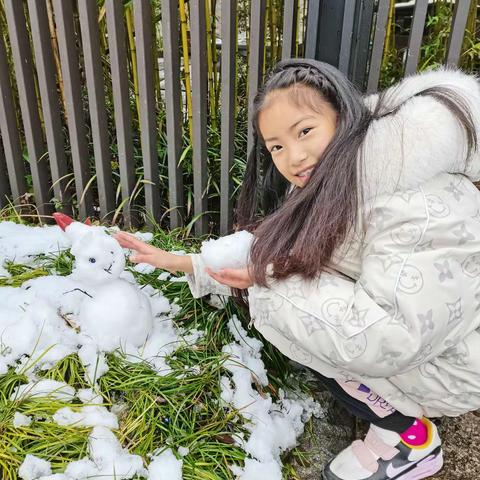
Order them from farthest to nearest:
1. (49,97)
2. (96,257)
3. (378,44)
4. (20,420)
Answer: (49,97)
(378,44)
(96,257)
(20,420)

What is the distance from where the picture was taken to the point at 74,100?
7.46 feet

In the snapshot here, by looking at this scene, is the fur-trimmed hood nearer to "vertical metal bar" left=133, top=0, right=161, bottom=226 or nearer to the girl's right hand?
the girl's right hand

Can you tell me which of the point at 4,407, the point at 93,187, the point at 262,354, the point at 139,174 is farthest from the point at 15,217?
the point at 262,354

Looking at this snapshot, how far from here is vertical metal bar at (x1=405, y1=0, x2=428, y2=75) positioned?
1695 mm

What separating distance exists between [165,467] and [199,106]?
4.27 ft

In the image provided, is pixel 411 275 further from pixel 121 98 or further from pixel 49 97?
pixel 49 97

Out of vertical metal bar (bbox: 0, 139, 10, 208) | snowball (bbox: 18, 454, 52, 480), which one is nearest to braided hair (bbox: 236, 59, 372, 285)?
snowball (bbox: 18, 454, 52, 480)

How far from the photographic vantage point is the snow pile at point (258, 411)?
1.45m

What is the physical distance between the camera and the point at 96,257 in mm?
1544

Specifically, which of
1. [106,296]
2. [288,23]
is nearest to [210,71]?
[288,23]

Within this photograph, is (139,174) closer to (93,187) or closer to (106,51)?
(93,187)

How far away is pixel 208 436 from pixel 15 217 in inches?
58.1

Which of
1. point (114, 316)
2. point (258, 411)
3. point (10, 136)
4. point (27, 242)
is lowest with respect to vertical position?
point (258, 411)

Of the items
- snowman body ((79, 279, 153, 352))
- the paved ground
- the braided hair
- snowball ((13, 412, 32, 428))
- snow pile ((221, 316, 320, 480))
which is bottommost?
the paved ground
